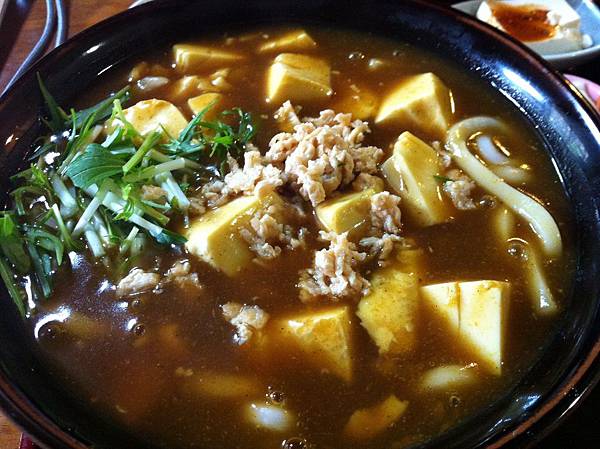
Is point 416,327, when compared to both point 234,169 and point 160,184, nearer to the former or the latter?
point 234,169

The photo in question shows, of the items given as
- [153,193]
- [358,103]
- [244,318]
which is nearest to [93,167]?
[153,193]

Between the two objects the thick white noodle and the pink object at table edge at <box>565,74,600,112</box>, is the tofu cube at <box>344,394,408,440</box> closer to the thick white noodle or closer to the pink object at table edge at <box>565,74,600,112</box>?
the thick white noodle

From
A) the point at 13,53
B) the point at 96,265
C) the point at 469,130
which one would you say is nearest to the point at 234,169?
the point at 96,265

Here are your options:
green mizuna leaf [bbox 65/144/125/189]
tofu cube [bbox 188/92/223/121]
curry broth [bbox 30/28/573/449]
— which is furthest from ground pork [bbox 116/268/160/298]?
tofu cube [bbox 188/92/223/121]

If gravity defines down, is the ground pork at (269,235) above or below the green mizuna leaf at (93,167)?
below

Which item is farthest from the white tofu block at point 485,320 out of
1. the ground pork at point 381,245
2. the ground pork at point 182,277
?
the ground pork at point 182,277

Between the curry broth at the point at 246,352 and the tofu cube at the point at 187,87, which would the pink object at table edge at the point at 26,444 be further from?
the tofu cube at the point at 187,87

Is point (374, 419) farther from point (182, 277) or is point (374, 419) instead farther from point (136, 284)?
point (136, 284)

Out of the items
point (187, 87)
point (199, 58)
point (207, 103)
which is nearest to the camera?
point (207, 103)
